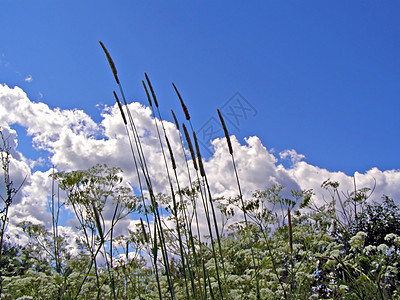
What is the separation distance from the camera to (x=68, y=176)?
387 cm

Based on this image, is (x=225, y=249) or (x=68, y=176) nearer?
(x=68, y=176)

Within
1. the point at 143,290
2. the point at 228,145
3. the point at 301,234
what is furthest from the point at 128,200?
the point at 228,145

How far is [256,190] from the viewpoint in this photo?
14.5ft

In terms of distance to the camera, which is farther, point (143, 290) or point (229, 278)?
point (143, 290)

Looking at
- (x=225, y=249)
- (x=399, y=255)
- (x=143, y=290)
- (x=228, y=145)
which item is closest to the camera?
(x=228, y=145)

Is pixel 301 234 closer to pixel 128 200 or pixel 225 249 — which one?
pixel 225 249

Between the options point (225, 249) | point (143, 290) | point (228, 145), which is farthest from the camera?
point (225, 249)

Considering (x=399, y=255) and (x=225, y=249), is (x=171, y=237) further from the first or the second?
(x=399, y=255)

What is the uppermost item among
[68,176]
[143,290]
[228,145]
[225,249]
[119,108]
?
[68,176]

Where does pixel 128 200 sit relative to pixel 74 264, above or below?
above

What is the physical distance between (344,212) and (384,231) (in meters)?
11.1

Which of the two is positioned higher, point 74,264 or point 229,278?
point 74,264

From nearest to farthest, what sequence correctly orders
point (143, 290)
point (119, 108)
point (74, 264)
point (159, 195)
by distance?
point (119, 108), point (74, 264), point (143, 290), point (159, 195)

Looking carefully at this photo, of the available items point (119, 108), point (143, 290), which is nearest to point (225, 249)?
point (143, 290)
